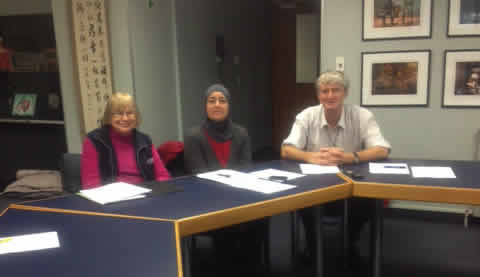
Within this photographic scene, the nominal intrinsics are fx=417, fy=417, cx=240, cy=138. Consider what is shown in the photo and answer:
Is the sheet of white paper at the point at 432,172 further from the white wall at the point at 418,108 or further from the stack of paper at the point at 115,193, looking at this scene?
the stack of paper at the point at 115,193

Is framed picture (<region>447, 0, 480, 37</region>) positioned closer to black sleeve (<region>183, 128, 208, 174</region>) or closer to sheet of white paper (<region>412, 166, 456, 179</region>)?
sheet of white paper (<region>412, 166, 456, 179</region>)

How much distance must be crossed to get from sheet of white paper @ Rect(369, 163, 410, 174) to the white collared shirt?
0.76 feet

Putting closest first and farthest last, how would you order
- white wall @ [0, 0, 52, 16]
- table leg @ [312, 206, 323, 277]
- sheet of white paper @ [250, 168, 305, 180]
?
table leg @ [312, 206, 323, 277] → sheet of white paper @ [250, 168, 305, 180] → white wall @ [0, 0, 52, 16]

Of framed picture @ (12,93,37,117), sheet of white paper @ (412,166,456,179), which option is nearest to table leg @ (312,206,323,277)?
sheet of white paper @ (412,166,456,179)

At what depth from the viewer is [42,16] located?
411cm

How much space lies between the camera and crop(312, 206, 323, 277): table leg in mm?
1896

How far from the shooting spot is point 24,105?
164 inches

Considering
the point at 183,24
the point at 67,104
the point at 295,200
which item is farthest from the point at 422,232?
the point at 67,104

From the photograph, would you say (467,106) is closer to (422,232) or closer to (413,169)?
(422,232)

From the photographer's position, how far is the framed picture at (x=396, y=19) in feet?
9.85

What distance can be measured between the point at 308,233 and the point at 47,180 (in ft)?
6.02

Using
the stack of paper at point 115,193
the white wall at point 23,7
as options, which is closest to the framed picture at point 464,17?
the stack of paper at point 115,193

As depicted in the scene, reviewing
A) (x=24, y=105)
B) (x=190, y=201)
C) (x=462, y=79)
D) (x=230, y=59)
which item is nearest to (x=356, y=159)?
(x=190, y=201)

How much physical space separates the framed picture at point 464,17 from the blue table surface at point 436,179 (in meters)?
1.24
